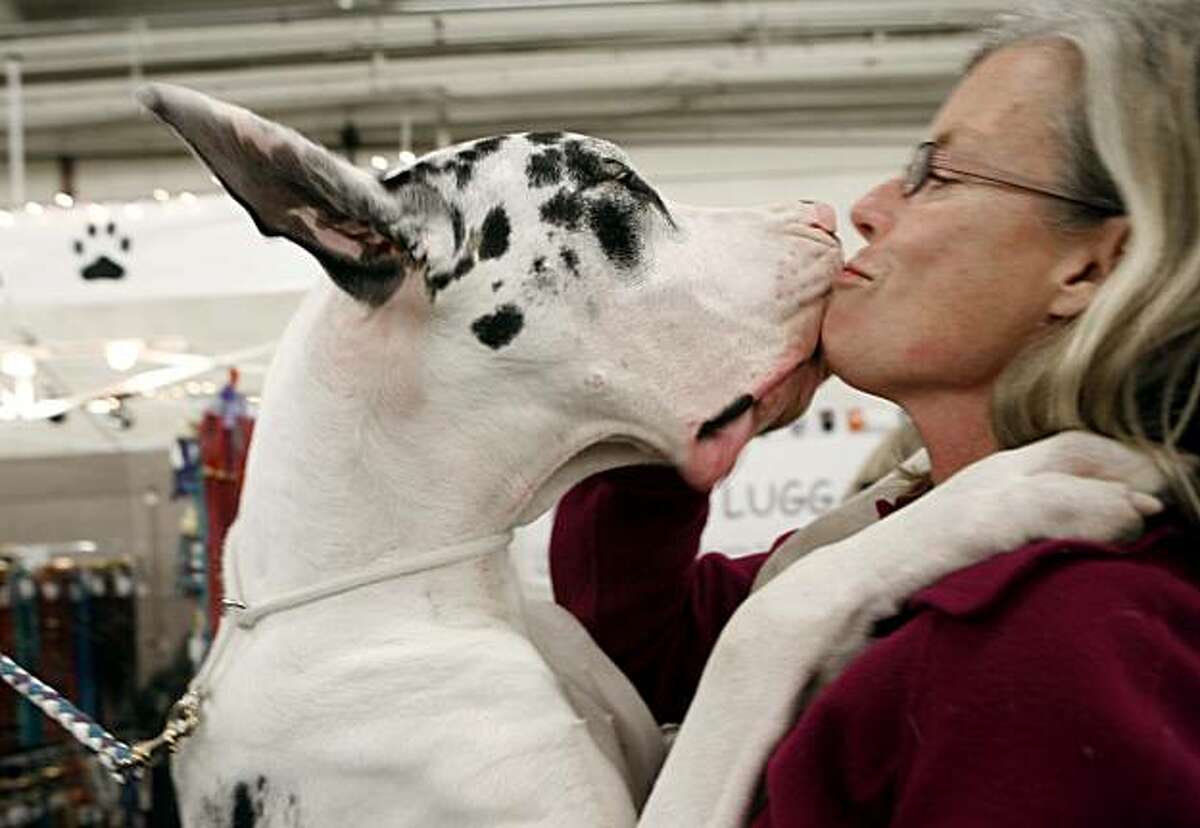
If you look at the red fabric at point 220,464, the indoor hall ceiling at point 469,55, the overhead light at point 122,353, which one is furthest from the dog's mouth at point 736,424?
the indoor hall ceiling at point 469,55

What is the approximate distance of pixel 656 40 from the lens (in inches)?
158

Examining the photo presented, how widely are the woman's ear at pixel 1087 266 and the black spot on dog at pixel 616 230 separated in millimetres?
334

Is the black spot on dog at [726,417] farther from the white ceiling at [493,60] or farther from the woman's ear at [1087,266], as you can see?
the white ceiling at [493,60]

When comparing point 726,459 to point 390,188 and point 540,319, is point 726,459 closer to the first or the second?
point 540,319

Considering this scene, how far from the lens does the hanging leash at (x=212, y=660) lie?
1.12 m

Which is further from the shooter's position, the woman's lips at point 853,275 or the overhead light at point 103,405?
the overhead light at point 103,405

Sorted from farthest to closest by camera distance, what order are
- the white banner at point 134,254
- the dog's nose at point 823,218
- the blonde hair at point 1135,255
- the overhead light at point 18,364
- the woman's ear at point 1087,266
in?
the overhead light at point 18,364
the white banner at point 134,254
the dog's nose at point 823,218
the woman's ear at point 1087,266
the blonde hair at point 1135,255

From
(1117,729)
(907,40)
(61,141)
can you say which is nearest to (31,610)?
(61,141)

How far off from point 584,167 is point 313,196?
278 mm

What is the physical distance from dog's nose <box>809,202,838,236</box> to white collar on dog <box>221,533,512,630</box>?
0.39 m

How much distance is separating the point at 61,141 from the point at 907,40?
2393 mm

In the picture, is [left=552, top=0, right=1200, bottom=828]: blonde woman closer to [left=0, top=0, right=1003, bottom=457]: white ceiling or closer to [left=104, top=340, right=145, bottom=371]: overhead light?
[left=104, top=340, right=145, bottom=371]: overhead light

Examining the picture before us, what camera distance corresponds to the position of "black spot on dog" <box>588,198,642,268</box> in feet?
3.94

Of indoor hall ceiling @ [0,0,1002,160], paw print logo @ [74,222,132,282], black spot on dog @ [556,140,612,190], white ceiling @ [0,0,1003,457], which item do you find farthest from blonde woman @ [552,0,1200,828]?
indoor hall ceiling @ [0,0,1002,160]
